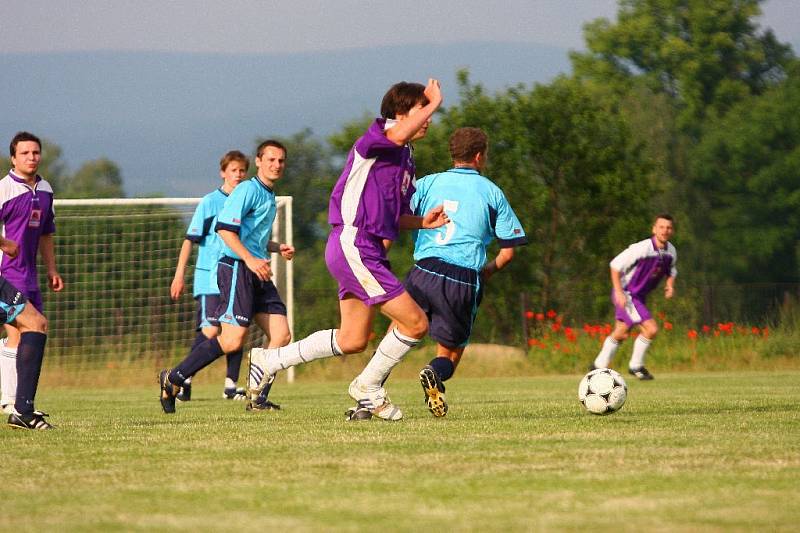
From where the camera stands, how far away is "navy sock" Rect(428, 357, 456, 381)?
784 centimetres

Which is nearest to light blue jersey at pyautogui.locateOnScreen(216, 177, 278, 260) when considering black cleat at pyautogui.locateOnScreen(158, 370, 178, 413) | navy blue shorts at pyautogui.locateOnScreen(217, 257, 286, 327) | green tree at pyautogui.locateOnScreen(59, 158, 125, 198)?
navy blue shorts at pyautogui.locateOnScreen(217, 257, 286, 327)

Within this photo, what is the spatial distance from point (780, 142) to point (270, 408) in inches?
1665

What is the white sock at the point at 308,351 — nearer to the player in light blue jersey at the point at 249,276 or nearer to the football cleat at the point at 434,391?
the football cleat at the point at 434,391

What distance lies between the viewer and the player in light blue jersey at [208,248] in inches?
431

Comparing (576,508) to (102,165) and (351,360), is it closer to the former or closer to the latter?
(351,360)

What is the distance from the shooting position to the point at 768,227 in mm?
48688

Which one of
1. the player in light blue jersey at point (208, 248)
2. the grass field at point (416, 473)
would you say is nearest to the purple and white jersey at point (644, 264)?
the player in light blue jersey at point (208, 248)

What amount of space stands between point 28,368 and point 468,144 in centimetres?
305

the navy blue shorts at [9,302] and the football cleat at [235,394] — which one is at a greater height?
the navy blue shorts at [9,302]

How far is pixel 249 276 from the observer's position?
9.67 meters

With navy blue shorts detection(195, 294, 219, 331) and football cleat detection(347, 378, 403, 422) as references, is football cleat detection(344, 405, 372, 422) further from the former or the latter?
navy blue shorts detection(195, 294, 219, 331)

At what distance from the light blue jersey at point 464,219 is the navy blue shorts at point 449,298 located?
0.07 meters

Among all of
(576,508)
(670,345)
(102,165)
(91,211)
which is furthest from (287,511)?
(102,165)

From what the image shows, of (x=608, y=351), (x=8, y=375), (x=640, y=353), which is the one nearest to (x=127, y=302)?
(x=608, y=351)
